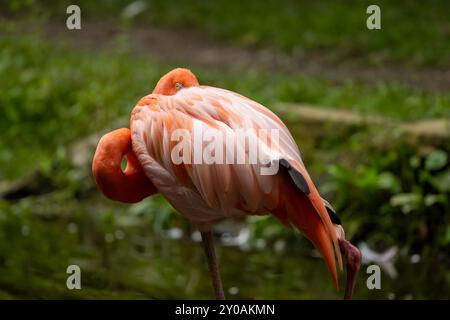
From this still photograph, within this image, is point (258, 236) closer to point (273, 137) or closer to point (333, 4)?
point (273, 137)

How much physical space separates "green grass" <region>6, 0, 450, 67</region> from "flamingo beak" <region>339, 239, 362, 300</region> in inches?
246

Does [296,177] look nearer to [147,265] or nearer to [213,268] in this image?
[213,268]

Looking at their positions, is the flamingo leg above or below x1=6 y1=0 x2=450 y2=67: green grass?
below

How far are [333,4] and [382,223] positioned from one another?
589 centimetres

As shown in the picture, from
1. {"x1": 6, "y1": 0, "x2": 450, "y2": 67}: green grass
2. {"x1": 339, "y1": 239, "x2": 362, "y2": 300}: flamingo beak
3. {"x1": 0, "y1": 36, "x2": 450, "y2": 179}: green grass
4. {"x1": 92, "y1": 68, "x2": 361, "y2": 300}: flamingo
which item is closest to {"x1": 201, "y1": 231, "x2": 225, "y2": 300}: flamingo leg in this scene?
{"x1": 92, "y1": 68, "x2": 361, "y2": 300}: flamingo

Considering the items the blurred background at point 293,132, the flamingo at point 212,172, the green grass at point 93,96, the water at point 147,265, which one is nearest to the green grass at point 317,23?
the blurred background at point 293,132

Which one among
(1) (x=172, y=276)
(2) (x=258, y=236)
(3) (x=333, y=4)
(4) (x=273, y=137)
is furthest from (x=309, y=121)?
(3) (x=333, y=4)

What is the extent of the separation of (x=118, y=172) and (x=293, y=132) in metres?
3.18

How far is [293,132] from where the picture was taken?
6078 mm

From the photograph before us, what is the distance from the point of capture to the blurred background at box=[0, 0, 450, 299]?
4.73 m

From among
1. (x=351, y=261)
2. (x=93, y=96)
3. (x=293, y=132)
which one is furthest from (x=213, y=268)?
(x=93, y=96)

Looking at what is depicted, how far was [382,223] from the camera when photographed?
18.0 ft

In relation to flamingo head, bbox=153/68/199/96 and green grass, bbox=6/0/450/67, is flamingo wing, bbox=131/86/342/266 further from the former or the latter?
green grass, bbox=6/0/450/67

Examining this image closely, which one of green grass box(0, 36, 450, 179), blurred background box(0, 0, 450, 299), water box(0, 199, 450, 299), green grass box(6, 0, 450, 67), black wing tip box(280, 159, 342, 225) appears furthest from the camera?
green grass box(6, 0, 450, 67)
